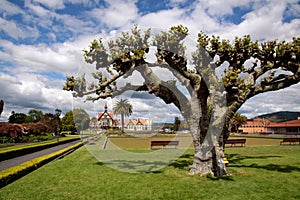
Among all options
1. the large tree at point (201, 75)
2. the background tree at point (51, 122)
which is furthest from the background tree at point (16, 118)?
the large tree at point (201, 75)

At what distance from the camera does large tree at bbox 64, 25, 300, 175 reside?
9945mm

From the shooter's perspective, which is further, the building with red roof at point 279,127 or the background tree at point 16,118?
the background tree at point 16,118

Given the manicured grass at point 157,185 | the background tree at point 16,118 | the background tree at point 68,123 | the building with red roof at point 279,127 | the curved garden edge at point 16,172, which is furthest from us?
the background tree at point 16,118

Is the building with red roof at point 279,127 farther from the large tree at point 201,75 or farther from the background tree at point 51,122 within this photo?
the background tree at point 51,122

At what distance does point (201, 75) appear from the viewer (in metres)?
10.6

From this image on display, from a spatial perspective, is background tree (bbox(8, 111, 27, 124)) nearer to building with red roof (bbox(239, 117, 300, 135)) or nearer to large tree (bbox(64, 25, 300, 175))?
building with red roof (bbox(239, 117, 300, 135))

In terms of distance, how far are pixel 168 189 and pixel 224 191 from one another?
1.83 metres

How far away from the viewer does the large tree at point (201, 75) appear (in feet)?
32.6

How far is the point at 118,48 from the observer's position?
1031cm

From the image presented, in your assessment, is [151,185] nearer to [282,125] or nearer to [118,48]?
[118,48]

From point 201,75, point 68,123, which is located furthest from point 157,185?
point 68,123

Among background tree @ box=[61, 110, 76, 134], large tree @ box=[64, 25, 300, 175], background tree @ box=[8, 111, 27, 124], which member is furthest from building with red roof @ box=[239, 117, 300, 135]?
background tree @ box=[8, 111, 27, 124]

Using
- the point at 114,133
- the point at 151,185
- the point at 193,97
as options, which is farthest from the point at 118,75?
the point at 114,133

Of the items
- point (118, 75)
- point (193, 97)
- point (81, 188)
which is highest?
point (118, 75)
